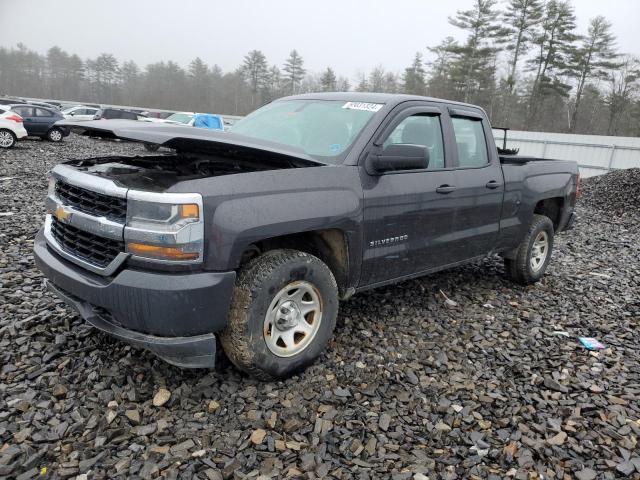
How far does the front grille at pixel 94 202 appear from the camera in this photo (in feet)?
8.54

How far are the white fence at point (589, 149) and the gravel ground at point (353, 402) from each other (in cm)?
1600

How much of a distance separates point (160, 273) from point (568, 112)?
4656 centimetres

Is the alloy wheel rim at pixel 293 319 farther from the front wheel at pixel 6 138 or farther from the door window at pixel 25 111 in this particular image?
the door window at pixel 25 111

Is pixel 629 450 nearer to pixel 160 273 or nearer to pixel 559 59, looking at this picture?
pixel 160 273

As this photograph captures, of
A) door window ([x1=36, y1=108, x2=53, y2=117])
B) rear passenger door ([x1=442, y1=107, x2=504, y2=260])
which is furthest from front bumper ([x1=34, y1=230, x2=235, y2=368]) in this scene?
door window ([x1=36, y1=108, x2=53, y2=117])

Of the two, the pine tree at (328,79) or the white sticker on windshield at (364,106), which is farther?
the pine tree at (328,79)

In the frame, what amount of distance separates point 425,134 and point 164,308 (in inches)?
102

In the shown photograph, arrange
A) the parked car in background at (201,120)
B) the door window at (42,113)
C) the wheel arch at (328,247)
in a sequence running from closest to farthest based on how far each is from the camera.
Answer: the wheel arch at (328,247) < the door window at (42,113) < the parked car in background at (201,120)

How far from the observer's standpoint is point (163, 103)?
69625mm

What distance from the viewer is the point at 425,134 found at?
399 centimetres

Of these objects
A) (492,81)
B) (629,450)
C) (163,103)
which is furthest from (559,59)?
(163,103)

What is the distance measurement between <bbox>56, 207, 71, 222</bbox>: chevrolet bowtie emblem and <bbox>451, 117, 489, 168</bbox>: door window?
Answer: 10.1 ft

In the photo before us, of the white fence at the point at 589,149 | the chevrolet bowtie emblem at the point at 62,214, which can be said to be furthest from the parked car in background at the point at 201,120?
the chevrolet bowtie emblem at the point at 62,214

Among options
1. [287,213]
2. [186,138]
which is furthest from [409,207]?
[186,138]
